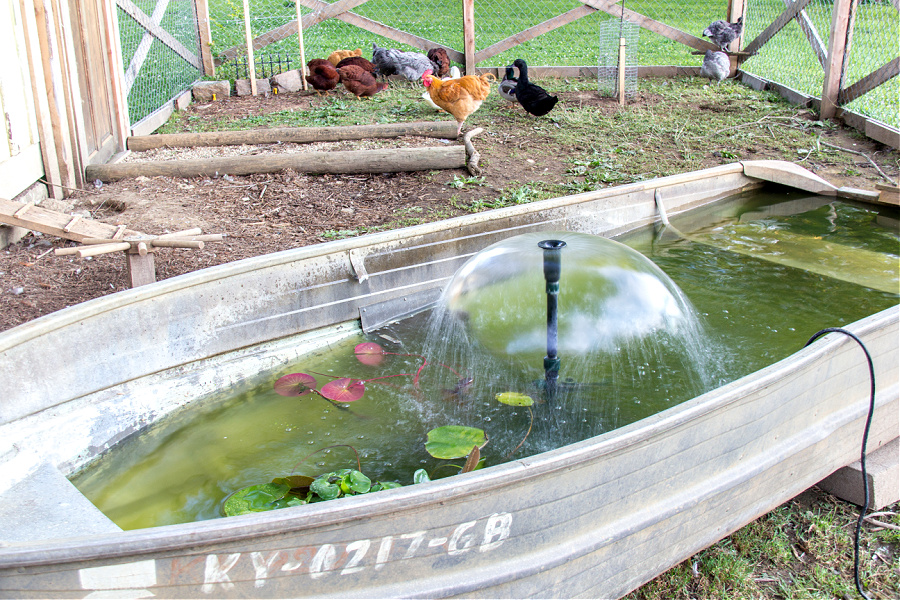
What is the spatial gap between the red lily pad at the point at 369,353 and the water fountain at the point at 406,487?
0.39 ft

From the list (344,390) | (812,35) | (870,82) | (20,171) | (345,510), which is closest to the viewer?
(345,510)

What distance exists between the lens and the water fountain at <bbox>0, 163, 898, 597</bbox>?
1.52m

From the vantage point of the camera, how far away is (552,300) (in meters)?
2.42

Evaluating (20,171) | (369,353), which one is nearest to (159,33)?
(20,171)

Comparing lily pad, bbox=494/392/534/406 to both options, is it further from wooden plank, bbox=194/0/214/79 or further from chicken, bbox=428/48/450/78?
wooden plank, bbox=194/0/214/79

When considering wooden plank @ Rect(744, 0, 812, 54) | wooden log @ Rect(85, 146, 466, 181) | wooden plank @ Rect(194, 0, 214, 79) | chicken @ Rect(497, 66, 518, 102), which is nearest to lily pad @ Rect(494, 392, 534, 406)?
wooden log @ Rect(85, 146, 466, 181)

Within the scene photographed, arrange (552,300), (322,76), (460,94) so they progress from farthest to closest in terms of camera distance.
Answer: (322,76)
(460,94)
(552,300)

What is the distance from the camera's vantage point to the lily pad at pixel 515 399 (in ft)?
8.95

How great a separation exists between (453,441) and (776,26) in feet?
29.7

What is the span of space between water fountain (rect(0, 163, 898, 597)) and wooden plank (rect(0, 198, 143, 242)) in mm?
923

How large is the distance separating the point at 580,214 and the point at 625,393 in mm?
1573

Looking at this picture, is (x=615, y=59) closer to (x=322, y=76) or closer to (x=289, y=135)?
(x=322, y=76)

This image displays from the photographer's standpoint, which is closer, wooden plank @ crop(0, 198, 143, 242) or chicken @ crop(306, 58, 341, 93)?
wooden plank @ crop(0, 198, 143, 242)

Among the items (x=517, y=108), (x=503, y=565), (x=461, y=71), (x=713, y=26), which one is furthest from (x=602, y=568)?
(x=713, y=26)
